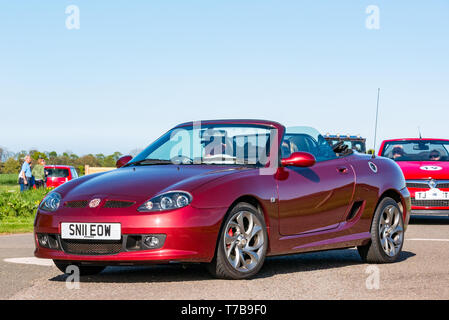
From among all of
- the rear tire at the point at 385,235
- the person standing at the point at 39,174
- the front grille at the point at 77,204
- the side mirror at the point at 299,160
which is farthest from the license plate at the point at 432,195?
the person standing at the point at 39,174

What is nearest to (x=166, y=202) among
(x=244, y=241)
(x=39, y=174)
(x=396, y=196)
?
(x=244, y=241)

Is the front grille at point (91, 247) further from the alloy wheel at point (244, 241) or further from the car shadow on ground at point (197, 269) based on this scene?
the alloy wheel at point (244, 241)

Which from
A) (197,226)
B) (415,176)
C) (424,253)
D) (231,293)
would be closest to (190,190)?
(197,226)

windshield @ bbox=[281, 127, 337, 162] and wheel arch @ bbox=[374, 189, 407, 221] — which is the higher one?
windshield @ bbox=[281, 127, 337, 162]

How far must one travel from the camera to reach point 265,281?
6836mm

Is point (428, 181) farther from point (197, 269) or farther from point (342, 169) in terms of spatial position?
point (197, 269)

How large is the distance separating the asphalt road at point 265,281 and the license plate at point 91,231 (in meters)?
0.41

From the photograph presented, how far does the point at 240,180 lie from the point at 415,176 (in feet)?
29.4

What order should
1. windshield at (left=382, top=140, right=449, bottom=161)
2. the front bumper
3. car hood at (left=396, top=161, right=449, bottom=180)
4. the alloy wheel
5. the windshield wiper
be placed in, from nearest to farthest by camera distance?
the front bumper
the alloy wheel
the windshield wiper
car hood at (left=396, top=161, right=449, bottom=180)
windshield at (left=382, top=140, right=449, bottom=161)

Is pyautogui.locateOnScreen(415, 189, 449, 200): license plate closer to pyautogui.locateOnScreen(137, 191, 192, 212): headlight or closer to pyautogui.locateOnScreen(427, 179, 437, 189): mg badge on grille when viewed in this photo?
pyautogui.locateOnScreen(427, 179, 437, 189): mg badge on grille

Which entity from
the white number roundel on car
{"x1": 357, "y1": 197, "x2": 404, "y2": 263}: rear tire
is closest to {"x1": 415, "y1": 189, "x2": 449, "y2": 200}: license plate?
the white number roundel on car

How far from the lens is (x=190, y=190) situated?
258 inches

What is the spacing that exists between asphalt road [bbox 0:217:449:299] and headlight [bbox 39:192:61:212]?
63cm

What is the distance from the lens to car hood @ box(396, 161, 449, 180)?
1505cm
